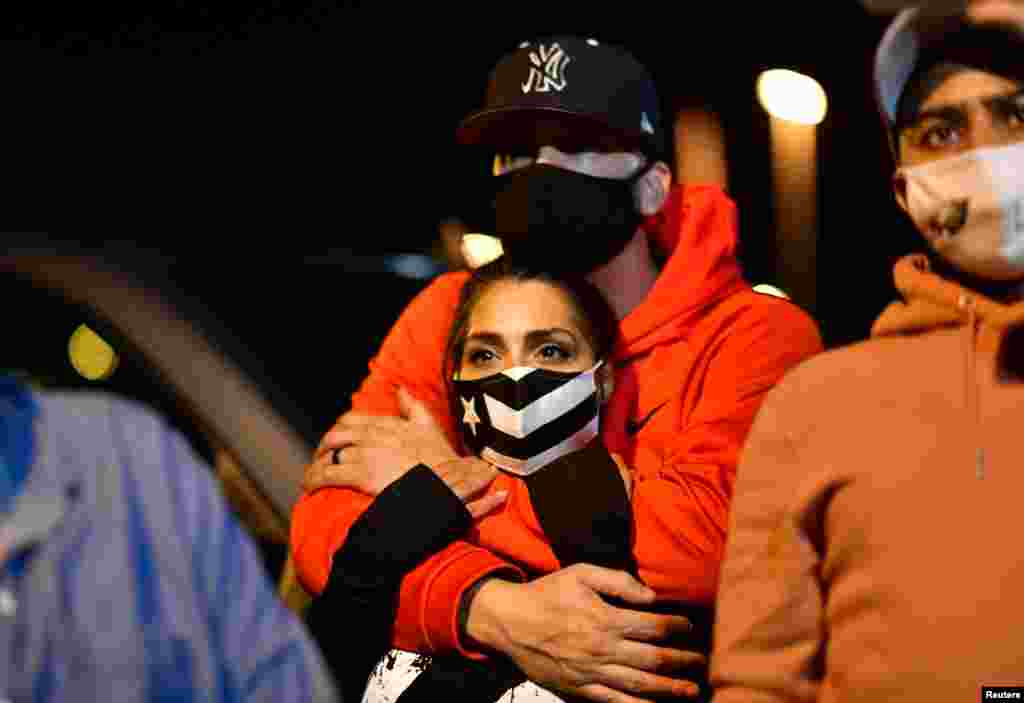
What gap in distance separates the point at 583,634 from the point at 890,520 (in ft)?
1.98

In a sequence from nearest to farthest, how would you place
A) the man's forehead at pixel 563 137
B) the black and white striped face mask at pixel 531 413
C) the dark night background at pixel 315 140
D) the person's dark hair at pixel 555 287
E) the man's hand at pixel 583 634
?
1. the man's hand at pixel 583 634
2. the black and white striped face mask at pixel 531 413
3. the person's dark hair at pixel 555 287
4. the man's forehead at pixel 563 137
5. the dark night background at pixel 315 140

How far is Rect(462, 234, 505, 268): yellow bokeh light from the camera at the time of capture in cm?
316

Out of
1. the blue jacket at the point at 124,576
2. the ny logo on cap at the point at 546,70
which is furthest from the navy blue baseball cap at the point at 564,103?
the blue jacket at the point at 124,576

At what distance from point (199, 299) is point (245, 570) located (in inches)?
65.9

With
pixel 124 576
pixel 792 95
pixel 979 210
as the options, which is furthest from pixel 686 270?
pixel 792 95

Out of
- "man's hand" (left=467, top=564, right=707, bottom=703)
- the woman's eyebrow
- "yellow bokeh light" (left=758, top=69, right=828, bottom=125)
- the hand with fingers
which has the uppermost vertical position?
"yellow bokeh light" (left=758, top=69, right=828, bottom=125)

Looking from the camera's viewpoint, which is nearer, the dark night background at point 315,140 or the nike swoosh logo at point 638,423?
the nike swoosh logo at point 638,423

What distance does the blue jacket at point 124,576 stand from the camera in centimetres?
157

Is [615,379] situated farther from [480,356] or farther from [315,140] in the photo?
[315,140]

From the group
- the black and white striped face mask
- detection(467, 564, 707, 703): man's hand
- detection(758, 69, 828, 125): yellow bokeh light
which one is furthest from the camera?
detection(758, 69, 828, 125): yellow bokeh light

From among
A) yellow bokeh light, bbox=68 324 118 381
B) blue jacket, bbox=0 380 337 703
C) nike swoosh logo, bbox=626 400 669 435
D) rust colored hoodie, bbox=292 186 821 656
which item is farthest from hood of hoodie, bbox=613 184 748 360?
blue jacket, bbox=0 380 337 703

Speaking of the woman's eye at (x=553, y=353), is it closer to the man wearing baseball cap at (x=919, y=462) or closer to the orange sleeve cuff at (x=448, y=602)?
the orange sleeve cuff at (x=448, y=602)

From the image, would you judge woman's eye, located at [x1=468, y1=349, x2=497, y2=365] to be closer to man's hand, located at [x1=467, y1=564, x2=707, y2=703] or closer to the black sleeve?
the black sleeve

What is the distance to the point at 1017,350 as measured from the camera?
2125mm
